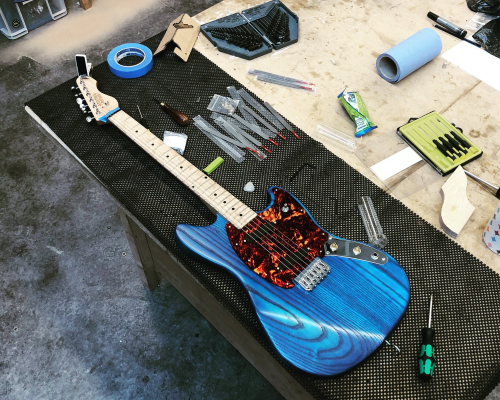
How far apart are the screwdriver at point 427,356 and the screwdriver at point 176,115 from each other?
3.46ft

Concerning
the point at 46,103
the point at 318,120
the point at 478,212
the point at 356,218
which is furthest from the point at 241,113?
the point at 478,212

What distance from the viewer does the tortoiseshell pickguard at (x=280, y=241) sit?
1.16 metres

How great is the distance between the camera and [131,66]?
1.67 metres

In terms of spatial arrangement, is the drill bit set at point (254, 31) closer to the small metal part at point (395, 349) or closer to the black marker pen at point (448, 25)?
the black marker pen at point (448, 25)

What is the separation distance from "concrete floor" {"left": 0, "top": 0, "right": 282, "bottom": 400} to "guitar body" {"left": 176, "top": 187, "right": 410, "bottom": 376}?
39.9 inches

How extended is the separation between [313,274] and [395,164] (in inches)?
24.0

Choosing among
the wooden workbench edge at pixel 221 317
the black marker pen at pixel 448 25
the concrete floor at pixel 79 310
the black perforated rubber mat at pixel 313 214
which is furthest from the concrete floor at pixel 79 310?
the black marker pen at pixel 448 25

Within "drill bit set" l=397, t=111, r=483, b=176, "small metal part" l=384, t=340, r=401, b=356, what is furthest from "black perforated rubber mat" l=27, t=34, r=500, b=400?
"drill bit set" l=397, t=111, r=483, b=176

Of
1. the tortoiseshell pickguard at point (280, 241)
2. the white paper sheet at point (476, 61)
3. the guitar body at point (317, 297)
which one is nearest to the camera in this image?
the guitar body at point (317, 297)

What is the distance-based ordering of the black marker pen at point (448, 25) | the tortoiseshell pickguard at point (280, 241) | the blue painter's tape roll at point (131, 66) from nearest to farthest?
the tortoiseshell pickguard at point (280, 241) < the blue painter's tape roll at point (131, 66) < the black marker pen at point (448, 25)

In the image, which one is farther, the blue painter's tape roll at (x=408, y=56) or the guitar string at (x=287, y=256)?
the blue painter's tape roll at (x=408, y=56)

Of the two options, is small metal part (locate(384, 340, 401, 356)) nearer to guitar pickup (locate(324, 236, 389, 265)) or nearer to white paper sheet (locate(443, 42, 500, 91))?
guitar pickup (locate(324, 236, 389, 265))

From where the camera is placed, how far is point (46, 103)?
5.21ft

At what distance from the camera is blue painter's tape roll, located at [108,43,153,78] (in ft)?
5.40
